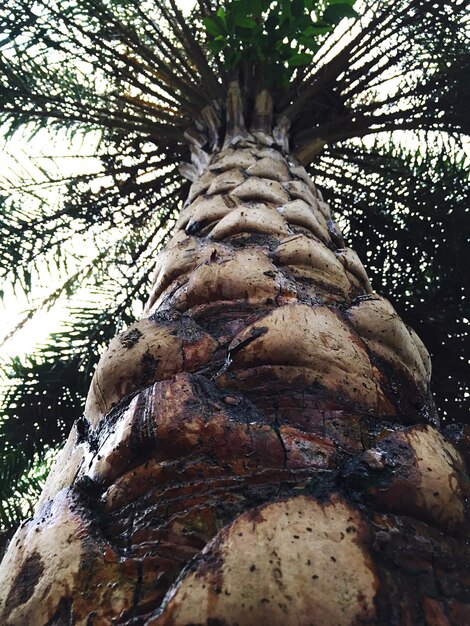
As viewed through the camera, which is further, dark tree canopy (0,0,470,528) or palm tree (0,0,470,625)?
dark tree canopy (0,0,470,528)

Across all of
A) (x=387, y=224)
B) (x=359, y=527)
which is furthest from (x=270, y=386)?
(x=387, y=224)

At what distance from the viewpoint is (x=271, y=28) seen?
7.89ft

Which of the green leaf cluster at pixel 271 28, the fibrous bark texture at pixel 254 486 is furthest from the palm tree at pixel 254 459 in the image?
the green leaf cluster at pixel 271 28

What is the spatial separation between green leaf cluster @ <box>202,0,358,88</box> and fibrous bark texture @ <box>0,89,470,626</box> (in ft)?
5.51

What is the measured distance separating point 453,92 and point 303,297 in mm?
2487

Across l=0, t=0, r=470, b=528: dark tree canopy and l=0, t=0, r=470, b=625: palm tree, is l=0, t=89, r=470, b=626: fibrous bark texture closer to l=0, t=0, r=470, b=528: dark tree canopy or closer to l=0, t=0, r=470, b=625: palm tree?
l=0, t=0, r=470, b=625: palm tree

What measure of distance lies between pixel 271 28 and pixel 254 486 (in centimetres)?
219

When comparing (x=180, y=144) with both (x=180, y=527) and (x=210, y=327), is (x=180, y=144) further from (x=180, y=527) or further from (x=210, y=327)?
(x=180, y=527)

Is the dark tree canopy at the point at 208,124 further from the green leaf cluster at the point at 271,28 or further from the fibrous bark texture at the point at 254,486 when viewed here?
the fibrous bark texture at the point at 254,486

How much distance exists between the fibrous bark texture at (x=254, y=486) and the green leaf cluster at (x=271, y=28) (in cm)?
168

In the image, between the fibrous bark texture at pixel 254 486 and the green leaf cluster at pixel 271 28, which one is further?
the green leaf cluster at pixel 271 28

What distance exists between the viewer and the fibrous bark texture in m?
0.53

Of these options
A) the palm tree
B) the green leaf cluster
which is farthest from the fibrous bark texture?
the green leaf cluster

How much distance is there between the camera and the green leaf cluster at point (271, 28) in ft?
7.62
